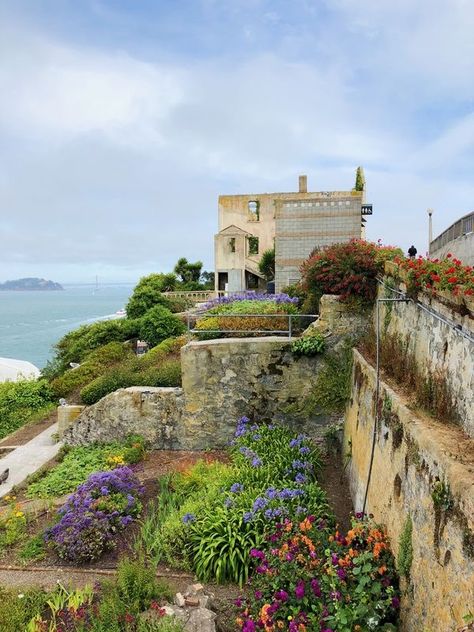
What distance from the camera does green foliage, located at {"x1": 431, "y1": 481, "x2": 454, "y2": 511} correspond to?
12.3 feet

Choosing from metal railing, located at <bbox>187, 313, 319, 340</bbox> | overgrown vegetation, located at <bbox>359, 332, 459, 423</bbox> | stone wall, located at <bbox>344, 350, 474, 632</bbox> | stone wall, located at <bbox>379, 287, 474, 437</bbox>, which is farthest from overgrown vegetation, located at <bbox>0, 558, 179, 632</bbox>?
metal railing, located at <bbox>187, 313, 319, 340</bbox>

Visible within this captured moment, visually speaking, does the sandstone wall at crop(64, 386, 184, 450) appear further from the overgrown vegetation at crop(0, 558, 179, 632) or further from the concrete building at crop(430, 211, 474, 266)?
the concrete building at crop(430, 211, 474, 266)

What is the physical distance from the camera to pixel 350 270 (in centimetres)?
965

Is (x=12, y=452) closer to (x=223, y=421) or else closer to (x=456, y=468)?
(x=223, y=421)

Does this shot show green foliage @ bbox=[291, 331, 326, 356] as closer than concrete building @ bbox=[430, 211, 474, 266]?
Yes

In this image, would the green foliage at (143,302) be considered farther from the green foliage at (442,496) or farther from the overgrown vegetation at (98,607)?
the green foliage at (442,496)

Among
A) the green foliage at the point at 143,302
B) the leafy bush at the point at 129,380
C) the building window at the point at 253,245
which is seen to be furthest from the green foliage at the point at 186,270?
the leafy bush at the point at 129,380

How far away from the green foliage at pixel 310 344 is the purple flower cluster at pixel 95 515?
4.20 m

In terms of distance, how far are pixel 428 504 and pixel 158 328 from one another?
18958 millimetres

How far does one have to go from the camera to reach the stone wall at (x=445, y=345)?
14.4 feet

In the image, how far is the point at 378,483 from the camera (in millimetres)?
6113

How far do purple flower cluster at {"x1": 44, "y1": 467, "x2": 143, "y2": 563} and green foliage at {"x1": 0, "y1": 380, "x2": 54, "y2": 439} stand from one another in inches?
356

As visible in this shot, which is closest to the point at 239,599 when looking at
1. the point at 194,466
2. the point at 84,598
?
the point at 84,598

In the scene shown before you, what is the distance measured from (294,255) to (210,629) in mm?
15145
